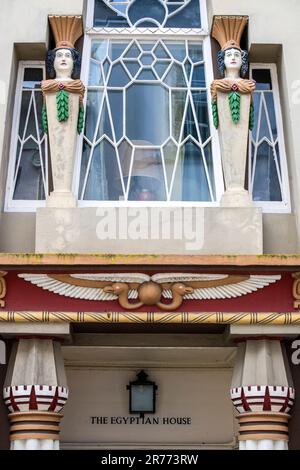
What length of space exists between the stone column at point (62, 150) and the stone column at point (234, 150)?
1.55 meters

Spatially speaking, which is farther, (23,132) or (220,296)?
(23,132)

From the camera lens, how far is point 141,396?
10.4 meters

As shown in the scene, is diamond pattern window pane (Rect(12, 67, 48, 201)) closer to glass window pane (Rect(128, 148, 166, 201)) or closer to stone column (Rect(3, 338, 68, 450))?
glass window pane (Rect(128, 148, 166, 201))

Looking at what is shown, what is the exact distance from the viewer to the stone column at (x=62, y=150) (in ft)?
30.9

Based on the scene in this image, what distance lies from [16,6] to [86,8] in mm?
817

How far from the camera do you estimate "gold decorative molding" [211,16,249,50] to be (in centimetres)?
1011

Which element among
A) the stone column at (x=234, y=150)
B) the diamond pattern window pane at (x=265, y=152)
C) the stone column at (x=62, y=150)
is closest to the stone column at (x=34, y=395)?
the stone column at (x=62, y=150)

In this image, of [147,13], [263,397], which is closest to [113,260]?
[263,397]

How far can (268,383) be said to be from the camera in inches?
351

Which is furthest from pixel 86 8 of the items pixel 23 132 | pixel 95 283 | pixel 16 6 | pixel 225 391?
pixel 225 391

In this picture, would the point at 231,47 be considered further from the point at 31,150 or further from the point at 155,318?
the point at 155,318

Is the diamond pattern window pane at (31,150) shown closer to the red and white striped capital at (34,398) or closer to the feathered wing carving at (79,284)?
the feathered wing carving at (79,284)
